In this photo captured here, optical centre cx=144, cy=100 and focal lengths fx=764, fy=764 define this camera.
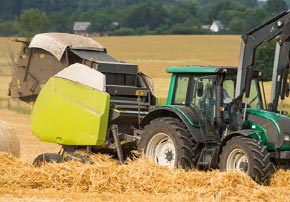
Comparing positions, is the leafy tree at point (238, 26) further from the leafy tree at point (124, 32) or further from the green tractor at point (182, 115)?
the green tractor at point (182, 115)

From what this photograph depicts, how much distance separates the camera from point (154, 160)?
11.1m

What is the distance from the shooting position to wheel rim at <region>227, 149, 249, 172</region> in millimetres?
10094

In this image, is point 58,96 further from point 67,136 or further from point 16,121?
point 16,121

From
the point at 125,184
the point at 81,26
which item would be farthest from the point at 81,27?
the point at 125,184

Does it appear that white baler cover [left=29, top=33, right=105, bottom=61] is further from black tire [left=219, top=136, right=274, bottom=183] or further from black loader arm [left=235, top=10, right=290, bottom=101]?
black tire [left=219, top=136, right=274, bottom=183]

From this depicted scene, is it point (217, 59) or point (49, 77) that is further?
point (217, 59)

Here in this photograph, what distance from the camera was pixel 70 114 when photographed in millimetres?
12109

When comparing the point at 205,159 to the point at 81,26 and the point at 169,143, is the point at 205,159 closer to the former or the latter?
the point at 169,143

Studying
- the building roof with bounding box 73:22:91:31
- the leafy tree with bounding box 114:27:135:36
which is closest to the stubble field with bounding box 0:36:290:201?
the leafy tree with bounding box 114:27:135:36

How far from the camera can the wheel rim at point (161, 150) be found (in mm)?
11062

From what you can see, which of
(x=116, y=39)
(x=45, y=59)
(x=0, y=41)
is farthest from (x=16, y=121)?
(x=116, y=39)

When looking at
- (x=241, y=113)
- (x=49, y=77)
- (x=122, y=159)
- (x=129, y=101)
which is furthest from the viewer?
(x=49, y=77)

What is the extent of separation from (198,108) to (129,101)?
1.88 meters

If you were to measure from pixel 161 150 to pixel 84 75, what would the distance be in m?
1.91
